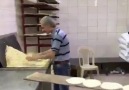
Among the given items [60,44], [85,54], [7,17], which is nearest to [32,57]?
[60,44]

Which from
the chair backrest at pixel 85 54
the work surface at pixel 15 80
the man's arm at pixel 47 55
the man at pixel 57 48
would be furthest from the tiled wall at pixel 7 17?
the chair backrest at pixel 85 54

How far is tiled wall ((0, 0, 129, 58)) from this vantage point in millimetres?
6059

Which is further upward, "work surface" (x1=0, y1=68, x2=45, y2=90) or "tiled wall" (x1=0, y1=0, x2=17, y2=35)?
"tiled wall" (x1=0, y1=0, x2=17, y2=35)

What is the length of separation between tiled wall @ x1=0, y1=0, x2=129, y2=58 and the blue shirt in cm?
235

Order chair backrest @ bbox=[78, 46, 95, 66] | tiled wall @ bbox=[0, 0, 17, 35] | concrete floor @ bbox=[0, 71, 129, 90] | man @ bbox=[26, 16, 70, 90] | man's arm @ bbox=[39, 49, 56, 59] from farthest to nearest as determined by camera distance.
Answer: chair backrest @ bbox=[78, 46, 95, 66]
tiled wall @ bbox=[0, 0, 17, 35]
man @ bbox=[26, 16, 70, 90]
man's arm @ bbox=[39, 49, 56, 59]
concrete floor @ bbox=[0, 71, 129, 90]

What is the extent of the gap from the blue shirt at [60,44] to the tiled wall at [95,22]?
235cm

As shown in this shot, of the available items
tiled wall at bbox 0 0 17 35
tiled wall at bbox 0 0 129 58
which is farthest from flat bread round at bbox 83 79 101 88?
tiled wall at bbox 0 0 129 58

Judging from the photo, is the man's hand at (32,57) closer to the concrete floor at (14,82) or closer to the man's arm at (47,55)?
the man's arm at (47,55)

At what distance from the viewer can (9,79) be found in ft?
8.27

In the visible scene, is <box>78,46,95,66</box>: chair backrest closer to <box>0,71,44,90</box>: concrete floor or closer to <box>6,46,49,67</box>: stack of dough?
<box>6,46,49,67</box>: stack of dough

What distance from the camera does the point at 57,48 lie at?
3.59m

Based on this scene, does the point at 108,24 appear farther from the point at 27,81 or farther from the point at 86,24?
Result: the point at 27,81

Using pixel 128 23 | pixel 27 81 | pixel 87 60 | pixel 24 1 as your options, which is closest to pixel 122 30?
pixel 128 23

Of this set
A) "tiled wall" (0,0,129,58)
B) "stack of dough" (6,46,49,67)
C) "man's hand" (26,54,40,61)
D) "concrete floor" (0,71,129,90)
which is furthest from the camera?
"tiled wall" (0,0,129,58)
